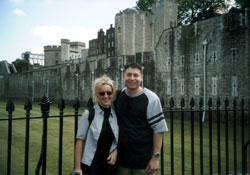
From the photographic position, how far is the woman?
2115 mm

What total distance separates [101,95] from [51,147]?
5550mm

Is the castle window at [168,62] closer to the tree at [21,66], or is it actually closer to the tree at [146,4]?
the tree at [146,4]

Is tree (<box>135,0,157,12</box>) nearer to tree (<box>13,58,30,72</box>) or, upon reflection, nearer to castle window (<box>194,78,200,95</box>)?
castle window (<box>194,78,200,95</box>)

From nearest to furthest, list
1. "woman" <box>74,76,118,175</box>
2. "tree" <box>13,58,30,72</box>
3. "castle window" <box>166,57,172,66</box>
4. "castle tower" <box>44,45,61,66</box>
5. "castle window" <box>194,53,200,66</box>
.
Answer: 1. "woman" <box>74,76,118,175</box>
2. "castle window" <box>194,53,200,66</box>
3. "castle window" <box>166,57,172,66</box>
4. "tree" <box>13,58,30,72</box>
5. "castle tower" <box>44,45,61,66</box>

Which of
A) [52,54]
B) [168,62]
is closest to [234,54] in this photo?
[168,62]

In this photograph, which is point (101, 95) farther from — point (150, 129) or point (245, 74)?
point (245, 74)

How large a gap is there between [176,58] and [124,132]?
57.9ft

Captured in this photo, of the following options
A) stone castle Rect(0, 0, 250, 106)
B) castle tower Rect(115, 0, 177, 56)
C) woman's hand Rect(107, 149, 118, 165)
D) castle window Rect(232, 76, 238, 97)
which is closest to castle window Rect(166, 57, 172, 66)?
stone castle Rect(0, 0, 250, 106)

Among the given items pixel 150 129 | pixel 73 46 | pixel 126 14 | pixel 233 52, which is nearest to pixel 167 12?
pixel 126 14

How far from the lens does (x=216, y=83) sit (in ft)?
52.6

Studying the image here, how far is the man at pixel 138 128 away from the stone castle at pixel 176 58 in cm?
1390

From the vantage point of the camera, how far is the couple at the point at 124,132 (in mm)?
2129

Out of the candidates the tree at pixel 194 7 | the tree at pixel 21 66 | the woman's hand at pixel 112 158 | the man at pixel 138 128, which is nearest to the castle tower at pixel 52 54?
the tree at pixel 21 66

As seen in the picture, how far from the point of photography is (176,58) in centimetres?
1914
